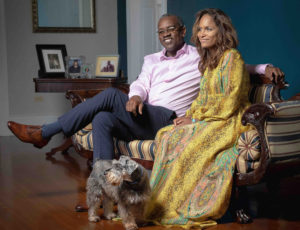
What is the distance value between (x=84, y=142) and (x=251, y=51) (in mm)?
1467

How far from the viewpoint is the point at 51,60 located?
16.3 ft

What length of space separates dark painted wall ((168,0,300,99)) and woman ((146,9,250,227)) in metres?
0.75

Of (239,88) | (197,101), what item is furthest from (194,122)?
(239,88)

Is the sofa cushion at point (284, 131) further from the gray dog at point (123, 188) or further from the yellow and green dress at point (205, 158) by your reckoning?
the gray dog at point (123, 188)

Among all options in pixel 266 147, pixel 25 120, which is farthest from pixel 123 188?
pixel 25 120

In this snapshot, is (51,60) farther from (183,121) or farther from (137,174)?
(137,174)

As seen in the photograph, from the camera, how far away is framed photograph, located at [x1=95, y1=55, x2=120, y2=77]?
188 inches

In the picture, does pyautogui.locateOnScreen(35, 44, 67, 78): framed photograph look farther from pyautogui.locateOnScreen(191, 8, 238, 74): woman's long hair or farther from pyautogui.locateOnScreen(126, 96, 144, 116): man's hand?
pyautogui.locateOnScreen(191, 8, 238, 74): woman's long hair

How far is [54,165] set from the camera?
4309 mm

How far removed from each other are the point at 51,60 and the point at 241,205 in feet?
9.97

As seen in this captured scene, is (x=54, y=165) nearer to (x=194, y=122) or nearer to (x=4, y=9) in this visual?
(x=194, y=122)

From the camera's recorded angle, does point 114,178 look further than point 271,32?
No

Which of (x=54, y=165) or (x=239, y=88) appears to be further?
(x=54, y=165)

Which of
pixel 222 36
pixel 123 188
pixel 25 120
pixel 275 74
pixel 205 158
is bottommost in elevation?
pixel 25 120
